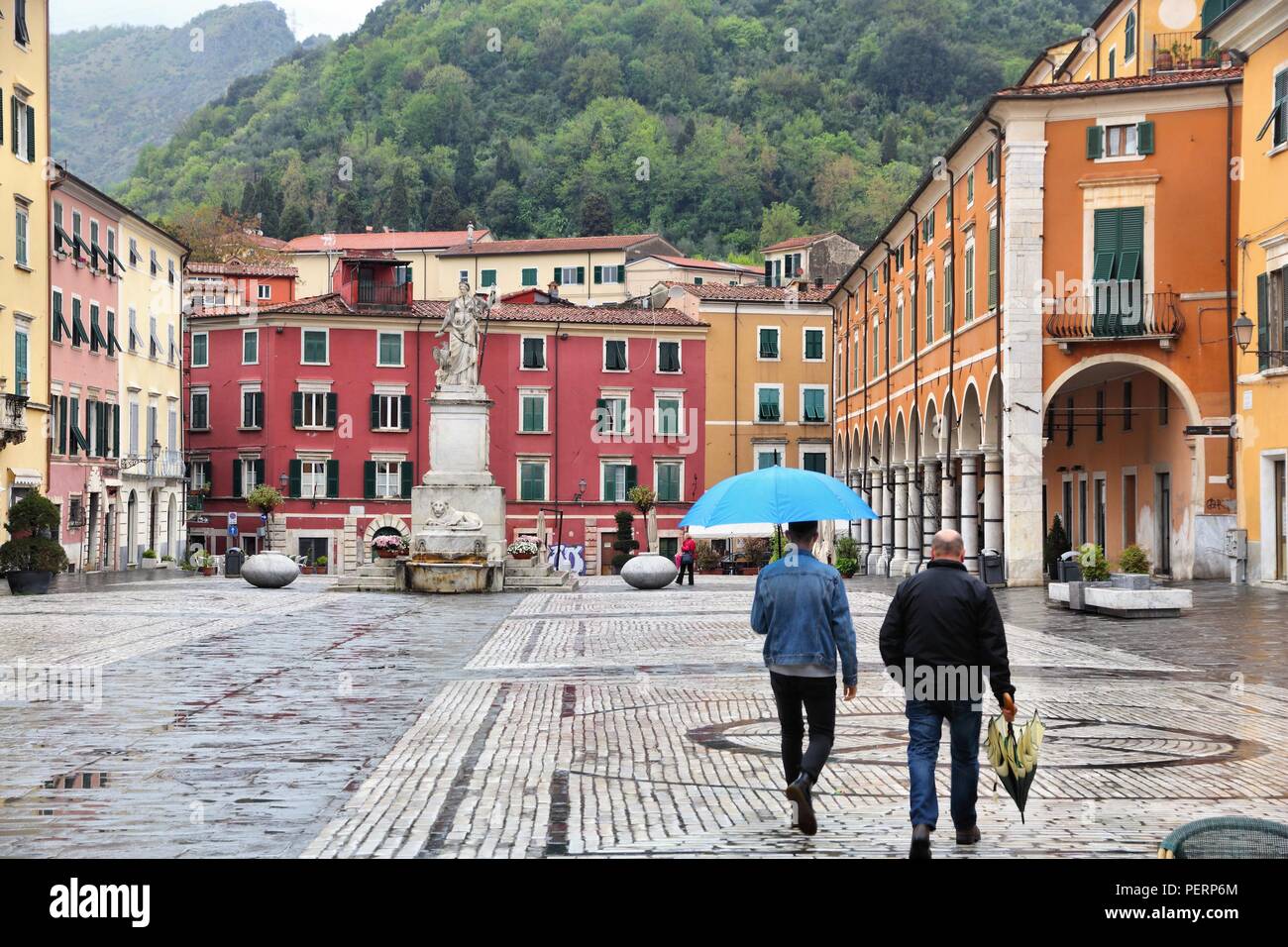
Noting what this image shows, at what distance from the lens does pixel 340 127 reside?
157 metres

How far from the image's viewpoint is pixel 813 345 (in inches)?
3071

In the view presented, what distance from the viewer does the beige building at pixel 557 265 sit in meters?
110

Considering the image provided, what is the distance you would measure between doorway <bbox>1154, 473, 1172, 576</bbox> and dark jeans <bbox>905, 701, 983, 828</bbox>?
3153 cm

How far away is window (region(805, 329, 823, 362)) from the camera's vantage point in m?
77.9

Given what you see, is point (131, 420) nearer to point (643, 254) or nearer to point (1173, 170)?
point (1173, 170)

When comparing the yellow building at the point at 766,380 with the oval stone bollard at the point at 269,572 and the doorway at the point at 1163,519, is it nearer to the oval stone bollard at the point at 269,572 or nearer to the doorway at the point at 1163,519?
the oval stone bollard at the point at 269,572

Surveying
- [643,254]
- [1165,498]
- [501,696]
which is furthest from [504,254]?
[501,696]

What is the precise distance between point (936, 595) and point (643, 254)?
345 feet

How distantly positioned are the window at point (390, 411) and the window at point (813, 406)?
1939 centimetres

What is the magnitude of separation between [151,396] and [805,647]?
192 ft

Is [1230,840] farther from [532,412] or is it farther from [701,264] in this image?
[701,264]

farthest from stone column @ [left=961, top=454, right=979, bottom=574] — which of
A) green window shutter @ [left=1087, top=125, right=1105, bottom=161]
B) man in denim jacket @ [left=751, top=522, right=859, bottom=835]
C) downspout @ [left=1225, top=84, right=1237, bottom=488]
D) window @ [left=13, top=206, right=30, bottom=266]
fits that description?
man in denim jacket @ [left=751, top=522, right=859, bottom=835]

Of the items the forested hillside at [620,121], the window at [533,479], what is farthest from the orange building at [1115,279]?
the forested hillside at [620,121]

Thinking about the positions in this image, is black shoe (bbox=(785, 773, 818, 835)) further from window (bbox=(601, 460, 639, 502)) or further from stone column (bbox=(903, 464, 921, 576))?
window (bbox=(601, 460, 639, 502))
